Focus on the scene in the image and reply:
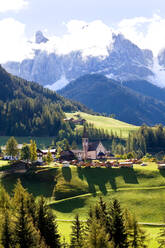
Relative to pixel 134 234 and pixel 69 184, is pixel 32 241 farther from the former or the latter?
pixel 69 184

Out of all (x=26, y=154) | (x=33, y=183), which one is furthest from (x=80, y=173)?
(x=26, y=154)

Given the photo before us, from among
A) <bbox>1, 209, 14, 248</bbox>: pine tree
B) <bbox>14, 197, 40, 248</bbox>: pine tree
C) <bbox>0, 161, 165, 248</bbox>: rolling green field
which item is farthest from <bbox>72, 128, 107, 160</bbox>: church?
<bbox>14, 197, 40, 248</bbox>: pine tree

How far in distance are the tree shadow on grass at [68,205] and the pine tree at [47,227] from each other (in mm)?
36811

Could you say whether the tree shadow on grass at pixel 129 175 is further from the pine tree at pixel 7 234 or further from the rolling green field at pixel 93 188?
the pine tree at pixel 7 234

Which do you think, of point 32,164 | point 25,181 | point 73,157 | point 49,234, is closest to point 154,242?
point 49,234

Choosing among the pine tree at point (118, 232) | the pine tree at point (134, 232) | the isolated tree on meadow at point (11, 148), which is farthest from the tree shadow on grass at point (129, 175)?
the pine tree at point (118, 232)

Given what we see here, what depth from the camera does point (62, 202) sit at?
11000 cm

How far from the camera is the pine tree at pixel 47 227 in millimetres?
66562

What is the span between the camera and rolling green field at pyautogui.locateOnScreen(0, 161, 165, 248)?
338 ft

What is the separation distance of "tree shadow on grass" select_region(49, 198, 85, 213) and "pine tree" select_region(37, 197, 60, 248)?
36.8 meters

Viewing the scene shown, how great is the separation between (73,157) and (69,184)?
148ft

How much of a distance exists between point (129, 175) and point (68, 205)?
26.5 metres

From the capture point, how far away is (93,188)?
117500 mm

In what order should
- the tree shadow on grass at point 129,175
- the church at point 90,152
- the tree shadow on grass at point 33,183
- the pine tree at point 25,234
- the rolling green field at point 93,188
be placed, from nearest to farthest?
the pine tree at point 25,234 → the rolling green field at point 93,188 → the tree shadow on grass at point 33,183 → the tree shadow on grass at point 129,175 → the church at point 90,152
